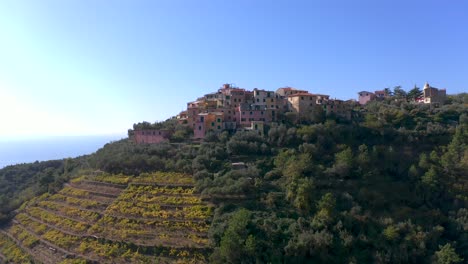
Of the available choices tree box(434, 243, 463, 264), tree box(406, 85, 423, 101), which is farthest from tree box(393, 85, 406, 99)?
tree box(434, 243, 463, 264)

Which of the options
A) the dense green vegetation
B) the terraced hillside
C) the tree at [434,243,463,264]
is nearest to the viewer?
the tree at [434,243,463,264]

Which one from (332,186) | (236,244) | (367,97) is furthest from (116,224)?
(367,97)

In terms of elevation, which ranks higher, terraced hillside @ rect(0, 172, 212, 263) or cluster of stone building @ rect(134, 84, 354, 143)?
cluster of stone building @ rect(134, 84, 354, 143)

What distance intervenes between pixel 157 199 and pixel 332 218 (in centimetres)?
1710

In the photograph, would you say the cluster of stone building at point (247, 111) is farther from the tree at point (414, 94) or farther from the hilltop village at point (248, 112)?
the tree at point (414, 94)

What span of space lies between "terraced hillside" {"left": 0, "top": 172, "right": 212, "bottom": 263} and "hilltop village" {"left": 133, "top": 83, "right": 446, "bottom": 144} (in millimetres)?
11410

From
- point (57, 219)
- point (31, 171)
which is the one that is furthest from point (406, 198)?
point (31, 171)

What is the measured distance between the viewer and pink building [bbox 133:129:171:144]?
47062 millimetres

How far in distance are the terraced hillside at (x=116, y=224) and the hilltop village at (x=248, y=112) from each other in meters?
11.4

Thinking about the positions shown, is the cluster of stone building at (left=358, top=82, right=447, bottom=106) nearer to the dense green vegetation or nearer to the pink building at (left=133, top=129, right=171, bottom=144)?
the dense green vegetation

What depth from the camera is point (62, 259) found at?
93.2 feet

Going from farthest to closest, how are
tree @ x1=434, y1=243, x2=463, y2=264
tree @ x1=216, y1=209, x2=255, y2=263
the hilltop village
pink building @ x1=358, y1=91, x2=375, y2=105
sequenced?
pink building @ x1=358, y1=91, x2=375, y2=105 < the hilltop village < tree @ x1=434, y1=243, x2=463, y2=264 < tree @ x1=216, y1=209, x2=255, y2=263

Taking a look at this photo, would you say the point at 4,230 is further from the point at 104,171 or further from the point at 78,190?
the point at 104,171

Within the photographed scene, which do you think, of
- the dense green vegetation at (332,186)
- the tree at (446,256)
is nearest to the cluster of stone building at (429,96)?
the dense green vegetation at (332,186)
